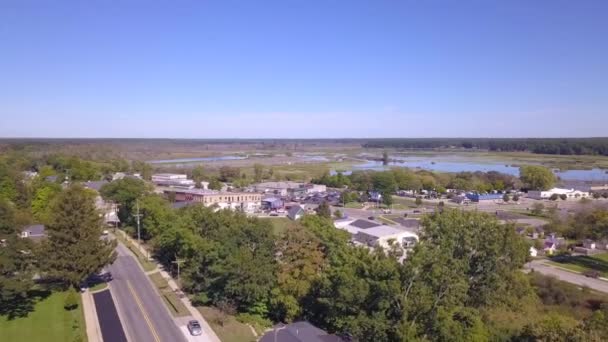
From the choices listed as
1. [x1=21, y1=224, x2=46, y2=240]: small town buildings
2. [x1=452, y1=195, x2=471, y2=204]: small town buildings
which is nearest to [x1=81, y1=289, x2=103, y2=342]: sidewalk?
[x1=21, y1=224, x2=46, y2=240]: small town buildings

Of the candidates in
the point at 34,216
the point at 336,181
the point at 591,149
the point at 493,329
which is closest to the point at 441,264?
the point at 493,329

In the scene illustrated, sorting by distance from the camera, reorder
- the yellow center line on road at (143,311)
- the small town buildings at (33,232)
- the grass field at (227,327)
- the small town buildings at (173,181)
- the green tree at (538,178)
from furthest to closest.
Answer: the small town buildings at (173,181)
the green tree at (538,178)
the small town buildings at (33,232)
the grass field at (227,327)
the yellow center line on road at (143,311)

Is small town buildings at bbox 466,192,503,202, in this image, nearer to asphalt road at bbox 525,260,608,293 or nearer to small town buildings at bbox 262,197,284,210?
Result: small town buildings at bbox 262,197,284,210

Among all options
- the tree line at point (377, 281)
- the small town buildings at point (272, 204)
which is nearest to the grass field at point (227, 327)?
the tree line at point (377, 281)

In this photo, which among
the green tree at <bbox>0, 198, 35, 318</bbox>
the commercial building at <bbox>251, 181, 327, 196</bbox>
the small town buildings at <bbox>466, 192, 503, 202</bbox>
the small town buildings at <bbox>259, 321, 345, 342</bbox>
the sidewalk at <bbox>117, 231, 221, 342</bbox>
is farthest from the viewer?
the commercial building at <bbox>251, 181, 327, 196</bbox>

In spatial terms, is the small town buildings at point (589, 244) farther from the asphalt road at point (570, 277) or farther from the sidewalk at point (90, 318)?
the sidewalk at point (90, 318)
